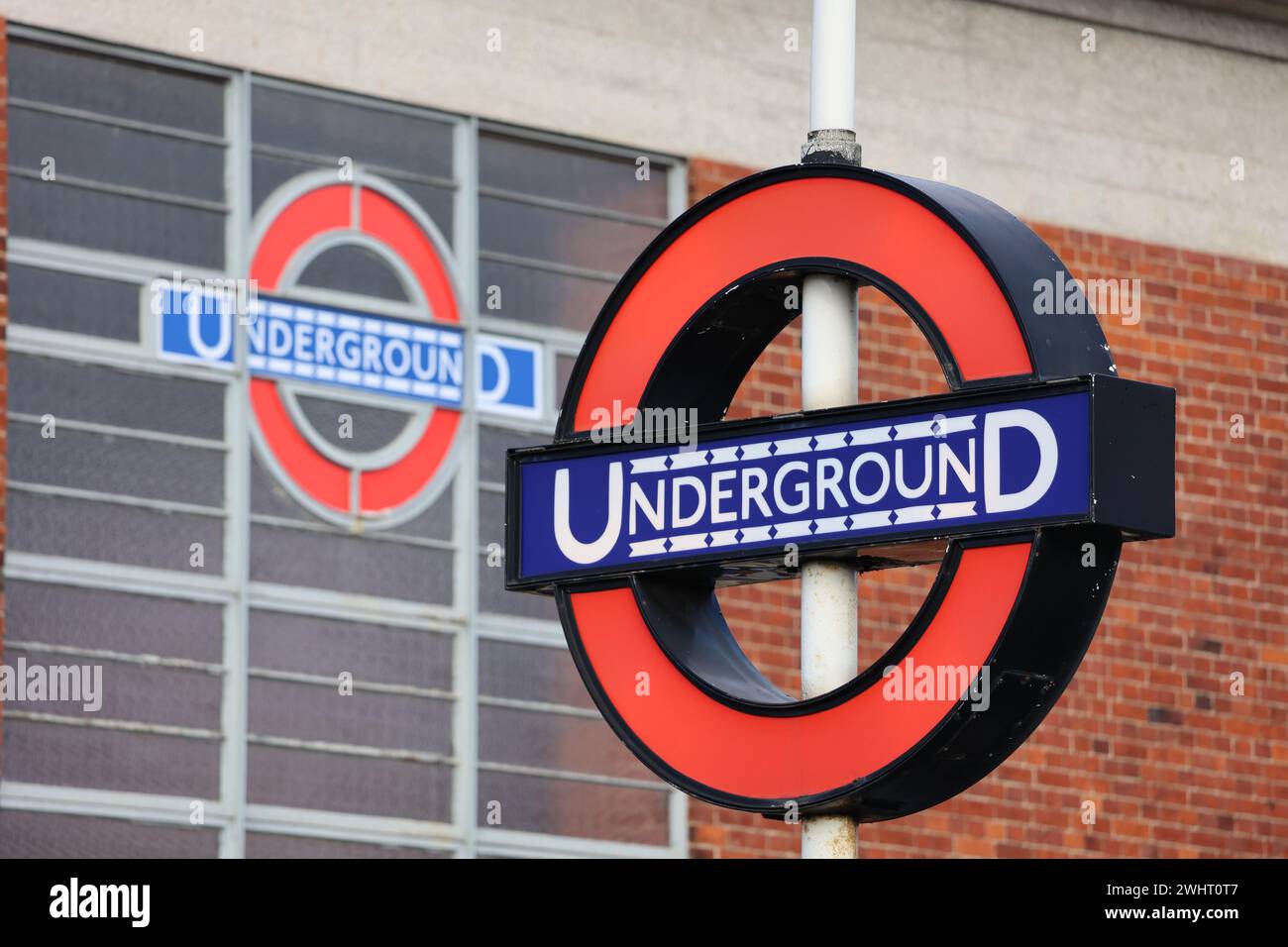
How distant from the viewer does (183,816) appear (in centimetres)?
A: 1414

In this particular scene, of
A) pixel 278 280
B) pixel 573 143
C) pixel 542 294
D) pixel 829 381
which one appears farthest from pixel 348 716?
pixel 829 381

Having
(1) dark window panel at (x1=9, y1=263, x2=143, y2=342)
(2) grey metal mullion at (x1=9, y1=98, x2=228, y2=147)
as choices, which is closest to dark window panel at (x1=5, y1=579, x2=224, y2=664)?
(1) dark window panel at (x1=9, y1=263, x2=143, y2=342)

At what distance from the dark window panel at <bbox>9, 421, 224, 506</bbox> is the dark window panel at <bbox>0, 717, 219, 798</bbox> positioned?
1.12 m

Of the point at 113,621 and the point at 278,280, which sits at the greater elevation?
the point at 278,280

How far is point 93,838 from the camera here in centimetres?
1386

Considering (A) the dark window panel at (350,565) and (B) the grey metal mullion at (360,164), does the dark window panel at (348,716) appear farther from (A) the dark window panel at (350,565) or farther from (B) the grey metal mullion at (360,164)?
(B) the grey metal mullion at (360,164)

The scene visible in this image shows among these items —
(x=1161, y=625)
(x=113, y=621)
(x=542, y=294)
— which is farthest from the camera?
(x=1161, y=625)

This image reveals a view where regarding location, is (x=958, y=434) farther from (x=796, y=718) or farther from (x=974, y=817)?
(x=974, y=817)

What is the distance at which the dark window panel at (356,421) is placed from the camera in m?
14.8

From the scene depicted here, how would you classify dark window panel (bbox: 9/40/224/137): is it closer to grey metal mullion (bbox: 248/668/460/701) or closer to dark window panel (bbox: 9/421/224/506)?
dark window panel (bbox: 9/421/224/506)

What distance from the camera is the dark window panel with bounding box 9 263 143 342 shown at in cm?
1407

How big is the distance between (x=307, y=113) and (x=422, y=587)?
2.37m

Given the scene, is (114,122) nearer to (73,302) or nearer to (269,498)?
(73,302)

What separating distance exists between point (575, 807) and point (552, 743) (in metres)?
0.34
